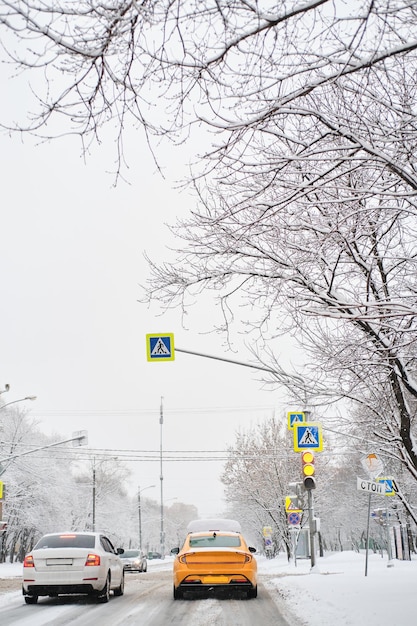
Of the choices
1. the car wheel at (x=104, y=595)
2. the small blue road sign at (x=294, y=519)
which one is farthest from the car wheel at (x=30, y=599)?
the small blue road sign at (x=294, y=519)

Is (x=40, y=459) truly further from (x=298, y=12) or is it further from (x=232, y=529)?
(x=298, y=12)

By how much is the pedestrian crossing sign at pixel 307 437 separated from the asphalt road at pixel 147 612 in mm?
5060

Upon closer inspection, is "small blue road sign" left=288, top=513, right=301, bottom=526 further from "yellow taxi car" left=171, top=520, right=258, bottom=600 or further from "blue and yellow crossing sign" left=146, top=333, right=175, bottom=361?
"yellow taxi car" left=171, top=520, right=258, bottom=600

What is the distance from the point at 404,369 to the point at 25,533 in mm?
61732

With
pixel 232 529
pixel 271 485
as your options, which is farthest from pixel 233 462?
pixel 232 529

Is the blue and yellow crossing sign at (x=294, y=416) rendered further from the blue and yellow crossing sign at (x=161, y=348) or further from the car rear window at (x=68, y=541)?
the car rear window at (x=68, y=541)

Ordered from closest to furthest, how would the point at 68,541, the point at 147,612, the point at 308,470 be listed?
1. the point at 147,612
2. the point at 68,541
3. the point at 308,470

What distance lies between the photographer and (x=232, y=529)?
17422 mm

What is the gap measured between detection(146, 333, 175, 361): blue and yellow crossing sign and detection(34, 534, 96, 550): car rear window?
4.25m

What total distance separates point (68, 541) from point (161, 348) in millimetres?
4769

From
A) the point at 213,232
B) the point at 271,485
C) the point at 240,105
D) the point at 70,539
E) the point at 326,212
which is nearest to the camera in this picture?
the point at 240,105

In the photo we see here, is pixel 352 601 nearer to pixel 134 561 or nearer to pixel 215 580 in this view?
pixel 215 580

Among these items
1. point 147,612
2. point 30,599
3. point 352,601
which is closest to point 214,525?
point 30,599

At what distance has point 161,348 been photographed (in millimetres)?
17953
